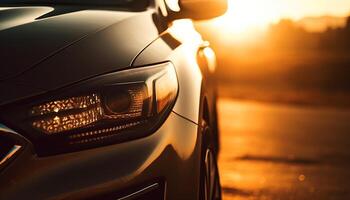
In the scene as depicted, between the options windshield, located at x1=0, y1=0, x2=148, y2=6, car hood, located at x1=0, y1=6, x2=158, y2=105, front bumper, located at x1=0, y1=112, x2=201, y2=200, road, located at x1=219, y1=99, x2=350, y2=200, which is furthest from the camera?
road, located at x1=219, y1=99, x2=350, y2=200

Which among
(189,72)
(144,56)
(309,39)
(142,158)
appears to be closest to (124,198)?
(142,158)

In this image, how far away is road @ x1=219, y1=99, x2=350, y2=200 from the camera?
677 cm

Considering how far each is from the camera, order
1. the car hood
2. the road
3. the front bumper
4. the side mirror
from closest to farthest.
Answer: the front bumper → the car hood → the side mirror → the road

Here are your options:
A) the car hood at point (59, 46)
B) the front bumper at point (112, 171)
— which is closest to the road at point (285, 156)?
the car hood at point (59, 46)

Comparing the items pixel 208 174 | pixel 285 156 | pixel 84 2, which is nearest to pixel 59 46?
pixel 208 174

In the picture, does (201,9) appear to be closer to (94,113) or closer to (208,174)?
(208,174)

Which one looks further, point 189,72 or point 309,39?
point 309,39

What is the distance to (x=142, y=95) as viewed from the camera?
3318 mm

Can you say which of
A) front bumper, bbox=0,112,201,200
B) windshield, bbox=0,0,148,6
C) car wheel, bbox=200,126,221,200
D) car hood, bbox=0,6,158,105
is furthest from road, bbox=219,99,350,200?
front bumper, bbox=0,112,201,200

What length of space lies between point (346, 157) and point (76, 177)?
6.11 m

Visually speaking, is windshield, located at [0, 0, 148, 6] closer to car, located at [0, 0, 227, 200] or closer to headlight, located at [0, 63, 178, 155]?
car, located at [0, 0, 227, 200]

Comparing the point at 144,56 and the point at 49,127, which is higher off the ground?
the point at 144,56

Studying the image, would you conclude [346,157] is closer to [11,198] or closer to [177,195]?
[177,195]

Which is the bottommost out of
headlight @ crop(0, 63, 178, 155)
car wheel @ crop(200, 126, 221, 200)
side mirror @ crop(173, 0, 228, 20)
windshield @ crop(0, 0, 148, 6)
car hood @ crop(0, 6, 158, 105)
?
car wheel @ crop(200, 126, 221, 200)
